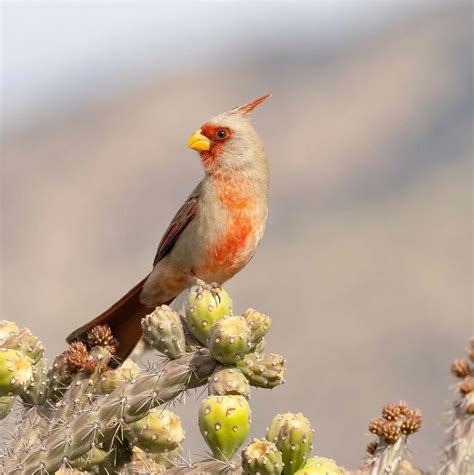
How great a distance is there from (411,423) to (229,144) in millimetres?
2616

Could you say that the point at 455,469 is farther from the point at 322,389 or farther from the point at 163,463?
the point at 322,389

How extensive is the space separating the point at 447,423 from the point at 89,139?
63.6 meters

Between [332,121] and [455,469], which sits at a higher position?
[332,121]

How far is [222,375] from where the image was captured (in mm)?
3852

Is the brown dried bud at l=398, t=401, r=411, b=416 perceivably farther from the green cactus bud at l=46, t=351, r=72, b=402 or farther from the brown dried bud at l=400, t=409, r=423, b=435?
the green cactus bud at l=46, t=351, r=72, b=402

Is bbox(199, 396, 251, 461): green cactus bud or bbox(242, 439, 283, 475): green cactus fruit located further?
bbox(199, 396, 251, 461): green cactus bud

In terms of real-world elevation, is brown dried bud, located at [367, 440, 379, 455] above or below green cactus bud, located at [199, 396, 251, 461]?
above

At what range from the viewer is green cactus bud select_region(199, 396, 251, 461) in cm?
367

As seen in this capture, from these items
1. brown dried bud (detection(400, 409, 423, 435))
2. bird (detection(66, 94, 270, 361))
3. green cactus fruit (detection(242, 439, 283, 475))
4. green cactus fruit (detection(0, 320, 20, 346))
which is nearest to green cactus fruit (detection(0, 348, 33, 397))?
green cactus fruit (detection(0, 320, 20, 346))

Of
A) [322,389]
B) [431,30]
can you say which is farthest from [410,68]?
[322,389]

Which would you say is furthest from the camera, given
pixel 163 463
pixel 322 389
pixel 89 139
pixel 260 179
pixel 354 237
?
pixel 89 139

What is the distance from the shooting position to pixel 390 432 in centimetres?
397

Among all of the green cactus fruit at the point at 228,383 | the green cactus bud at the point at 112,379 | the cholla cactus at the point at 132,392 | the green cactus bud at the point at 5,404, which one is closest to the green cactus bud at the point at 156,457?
the cholla cactus at the point at 132,392

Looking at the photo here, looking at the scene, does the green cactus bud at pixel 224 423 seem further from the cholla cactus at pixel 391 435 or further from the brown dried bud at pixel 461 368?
the brown dried bud at pixel 461 368
